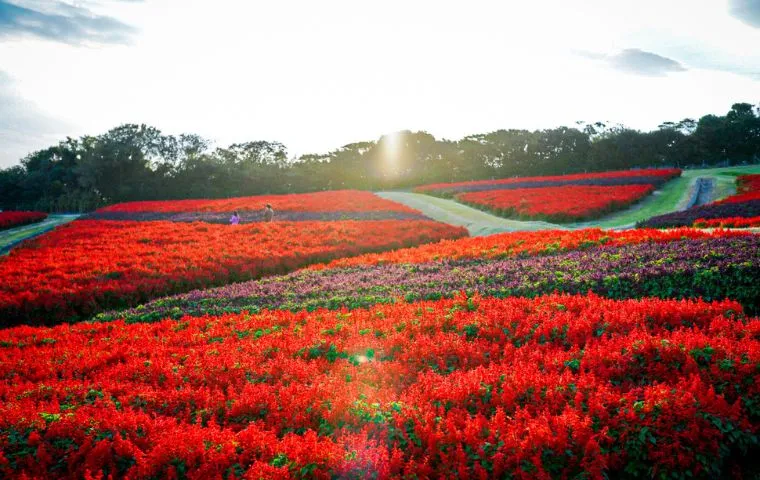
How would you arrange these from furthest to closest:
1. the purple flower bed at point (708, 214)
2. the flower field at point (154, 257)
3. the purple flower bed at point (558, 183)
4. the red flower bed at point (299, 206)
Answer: the purple flower bed at point (558, 183), the red flower bed at point (299, 206), the purple flower bed at point (708, 214), the flower field at point (154, 257)

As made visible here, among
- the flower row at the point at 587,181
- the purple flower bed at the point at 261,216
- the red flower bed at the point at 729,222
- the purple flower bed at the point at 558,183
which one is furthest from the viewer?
the flower row at the point at 587,181

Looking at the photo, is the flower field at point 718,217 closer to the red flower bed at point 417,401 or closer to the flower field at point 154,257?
the flower field at point 154,257

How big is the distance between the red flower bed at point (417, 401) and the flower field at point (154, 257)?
5845 millimetres

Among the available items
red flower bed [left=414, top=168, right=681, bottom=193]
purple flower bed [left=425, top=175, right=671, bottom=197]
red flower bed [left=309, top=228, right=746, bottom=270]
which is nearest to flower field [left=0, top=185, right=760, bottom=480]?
red flower bed [left=309, top=228, right=746, bottom=270]

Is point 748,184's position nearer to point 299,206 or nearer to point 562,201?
point 562,201

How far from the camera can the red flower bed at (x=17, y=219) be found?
1391 inches

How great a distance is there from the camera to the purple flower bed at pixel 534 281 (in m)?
9.79

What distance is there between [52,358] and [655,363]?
31.0 feet

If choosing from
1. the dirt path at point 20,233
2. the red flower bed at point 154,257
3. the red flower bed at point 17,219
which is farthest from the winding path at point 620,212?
the red flower bed at point 17,219

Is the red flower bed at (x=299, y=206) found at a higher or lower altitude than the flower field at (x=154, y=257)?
higher

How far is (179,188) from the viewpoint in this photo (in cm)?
6191

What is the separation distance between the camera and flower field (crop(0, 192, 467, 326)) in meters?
13.9

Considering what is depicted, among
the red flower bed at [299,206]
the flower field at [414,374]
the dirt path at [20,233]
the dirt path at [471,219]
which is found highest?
the red flower bed at [299,206]

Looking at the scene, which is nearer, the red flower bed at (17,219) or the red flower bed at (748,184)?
the red flower bed at (748,184)
